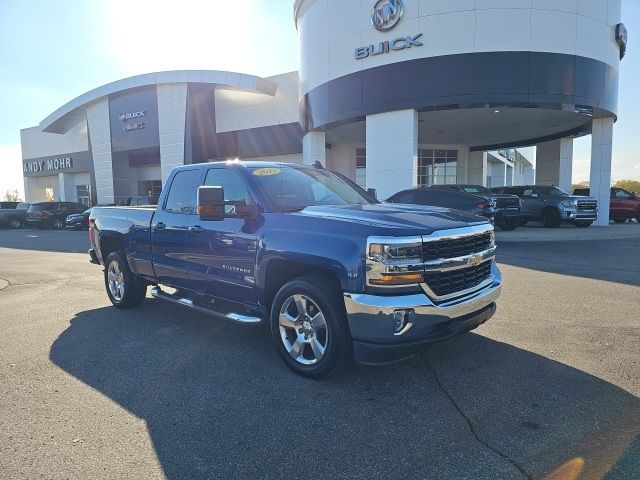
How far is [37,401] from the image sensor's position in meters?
3.54

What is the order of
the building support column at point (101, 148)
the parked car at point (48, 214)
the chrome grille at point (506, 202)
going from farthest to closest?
the building support column at point (101, 148), the parked car at point (48, 214), the chrome grille at point (506, 202)

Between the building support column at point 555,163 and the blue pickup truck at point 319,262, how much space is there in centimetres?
2266

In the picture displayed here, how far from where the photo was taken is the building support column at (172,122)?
29844 mm

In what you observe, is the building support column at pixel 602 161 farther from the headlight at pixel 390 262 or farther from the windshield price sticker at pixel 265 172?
the headlight at pixel 390 262

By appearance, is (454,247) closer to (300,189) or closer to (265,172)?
(300,189)

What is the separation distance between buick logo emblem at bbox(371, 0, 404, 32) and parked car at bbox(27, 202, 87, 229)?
855 inches

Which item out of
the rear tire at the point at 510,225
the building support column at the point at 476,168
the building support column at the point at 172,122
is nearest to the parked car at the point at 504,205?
Answer: the rear tire at the point at 510,225

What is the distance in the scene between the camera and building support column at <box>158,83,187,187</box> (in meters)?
29.8

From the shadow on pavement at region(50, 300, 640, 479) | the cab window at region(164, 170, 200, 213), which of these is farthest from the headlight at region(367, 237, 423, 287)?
the cab window at region(164, 170, 200, 213)

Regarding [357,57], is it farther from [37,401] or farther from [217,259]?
[37,401]

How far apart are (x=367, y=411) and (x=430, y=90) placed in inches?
622

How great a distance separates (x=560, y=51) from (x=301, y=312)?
57.4 feet

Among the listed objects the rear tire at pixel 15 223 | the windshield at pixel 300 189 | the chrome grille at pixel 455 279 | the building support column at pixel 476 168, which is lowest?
the rear tire at pixel 15 223

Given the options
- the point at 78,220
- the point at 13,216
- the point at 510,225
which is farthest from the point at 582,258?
the point at 13,216
